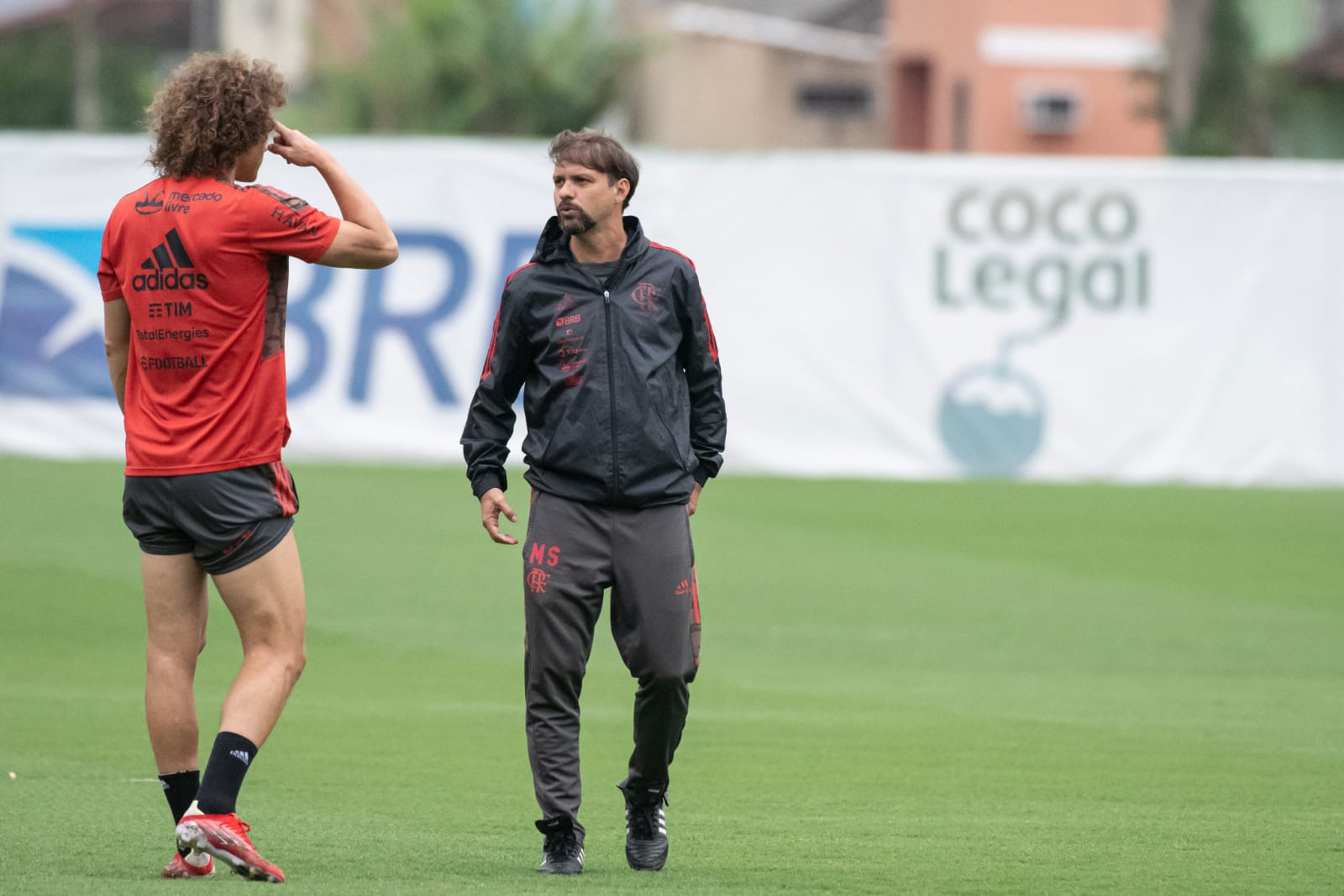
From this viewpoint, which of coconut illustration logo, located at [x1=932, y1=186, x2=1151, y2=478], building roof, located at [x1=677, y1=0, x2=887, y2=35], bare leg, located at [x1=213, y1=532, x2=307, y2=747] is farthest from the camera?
building roof, located at [x1=677, y1=0, x2=887, y2=35]

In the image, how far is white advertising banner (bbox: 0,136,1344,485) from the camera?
54.1 ft

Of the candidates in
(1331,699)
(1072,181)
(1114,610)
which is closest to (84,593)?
(1114,610)

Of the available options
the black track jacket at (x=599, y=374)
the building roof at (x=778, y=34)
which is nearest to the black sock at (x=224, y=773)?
the black track jacket at (x=599, y=374)

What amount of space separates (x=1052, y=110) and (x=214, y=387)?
30806 millimetres

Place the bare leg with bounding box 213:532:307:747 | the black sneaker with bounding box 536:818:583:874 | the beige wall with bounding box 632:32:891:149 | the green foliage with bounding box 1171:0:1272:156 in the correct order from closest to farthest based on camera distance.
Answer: the bare leg with bounding box 213:532:307:747
the black sneaker with bounding box 536:818:583:874
the green foliage with bounding box 1171:0:1272:156
the beige wall with bounding box 632:32:891:149

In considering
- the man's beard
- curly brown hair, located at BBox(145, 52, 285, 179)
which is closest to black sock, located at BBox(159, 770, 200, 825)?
curly brown hair, located at BBox(145, 52, 285, 179)

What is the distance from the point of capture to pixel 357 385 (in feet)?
54.4

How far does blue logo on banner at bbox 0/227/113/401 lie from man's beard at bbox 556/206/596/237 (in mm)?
11306

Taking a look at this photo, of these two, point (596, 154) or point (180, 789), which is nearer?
point (180, 789)

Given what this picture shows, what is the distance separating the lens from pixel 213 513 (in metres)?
5.27

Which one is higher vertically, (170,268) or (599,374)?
(170,268)

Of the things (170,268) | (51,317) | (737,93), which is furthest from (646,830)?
(737,93)

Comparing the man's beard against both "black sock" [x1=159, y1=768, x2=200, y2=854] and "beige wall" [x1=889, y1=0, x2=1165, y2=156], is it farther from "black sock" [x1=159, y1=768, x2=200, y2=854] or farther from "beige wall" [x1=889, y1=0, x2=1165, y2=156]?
"beige wall" [x1=889, y1=0, x2=1165, y2=156]

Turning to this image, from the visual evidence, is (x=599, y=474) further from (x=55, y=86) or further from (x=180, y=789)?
(x=55, y=86)
